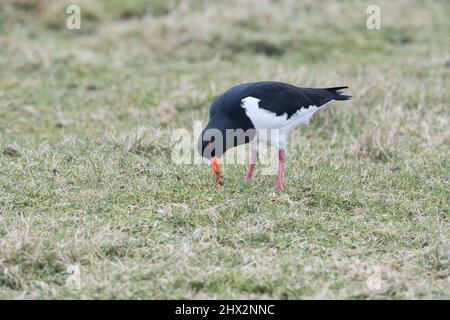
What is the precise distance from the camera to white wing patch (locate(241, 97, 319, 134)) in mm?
6574

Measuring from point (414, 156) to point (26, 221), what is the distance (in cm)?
409

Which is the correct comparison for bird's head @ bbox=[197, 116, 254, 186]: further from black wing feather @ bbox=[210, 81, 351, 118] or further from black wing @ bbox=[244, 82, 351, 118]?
black wing @ bbox=[244, 82, 351, 118]

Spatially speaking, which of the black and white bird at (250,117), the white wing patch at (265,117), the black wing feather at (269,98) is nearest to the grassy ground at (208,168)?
the black and white bird at (250,117)

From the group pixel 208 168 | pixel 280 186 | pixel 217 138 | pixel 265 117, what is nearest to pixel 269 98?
pixel 265 117

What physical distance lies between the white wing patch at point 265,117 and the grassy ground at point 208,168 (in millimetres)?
498

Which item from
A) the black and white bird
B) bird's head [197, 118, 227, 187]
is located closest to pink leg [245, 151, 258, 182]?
the black and white bird

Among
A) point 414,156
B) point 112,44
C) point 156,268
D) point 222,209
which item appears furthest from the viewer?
point 112,44

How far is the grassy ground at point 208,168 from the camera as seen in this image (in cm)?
518

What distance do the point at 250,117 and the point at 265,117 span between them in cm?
13

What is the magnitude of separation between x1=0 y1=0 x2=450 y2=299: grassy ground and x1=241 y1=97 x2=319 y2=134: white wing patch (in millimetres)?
498

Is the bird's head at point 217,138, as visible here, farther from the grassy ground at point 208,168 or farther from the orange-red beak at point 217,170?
the grassy ground at point 208,168

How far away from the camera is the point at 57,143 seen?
8.39m
